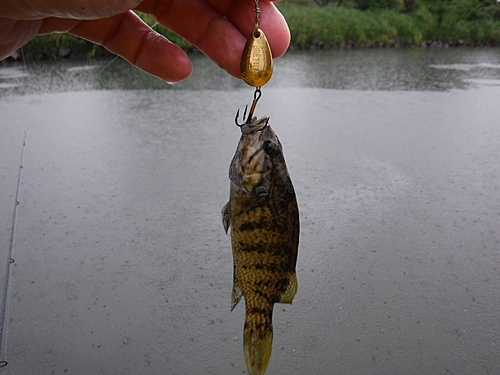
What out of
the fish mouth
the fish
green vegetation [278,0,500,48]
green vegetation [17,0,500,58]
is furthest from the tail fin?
green vegetation [278,0,500,48]

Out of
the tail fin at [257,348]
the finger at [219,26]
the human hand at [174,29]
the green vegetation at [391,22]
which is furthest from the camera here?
the green vegetation at [391,22]

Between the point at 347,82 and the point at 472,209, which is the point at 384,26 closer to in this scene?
the point at 347,82

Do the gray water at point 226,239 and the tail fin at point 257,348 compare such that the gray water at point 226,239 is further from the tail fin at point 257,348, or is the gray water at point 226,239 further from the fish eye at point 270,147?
the fish eye at point 270,147

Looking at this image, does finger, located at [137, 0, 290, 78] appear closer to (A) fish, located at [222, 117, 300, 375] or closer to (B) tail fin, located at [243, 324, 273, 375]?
(A) fish, located at [222, 117, 300, 375]

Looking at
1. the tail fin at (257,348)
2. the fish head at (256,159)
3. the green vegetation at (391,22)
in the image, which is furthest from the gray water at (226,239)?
the green vegetation at (391,22)

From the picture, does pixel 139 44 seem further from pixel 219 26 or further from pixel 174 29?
pixel 219 26

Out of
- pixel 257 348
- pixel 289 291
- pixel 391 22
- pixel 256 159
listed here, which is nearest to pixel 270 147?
pixel 256 159
